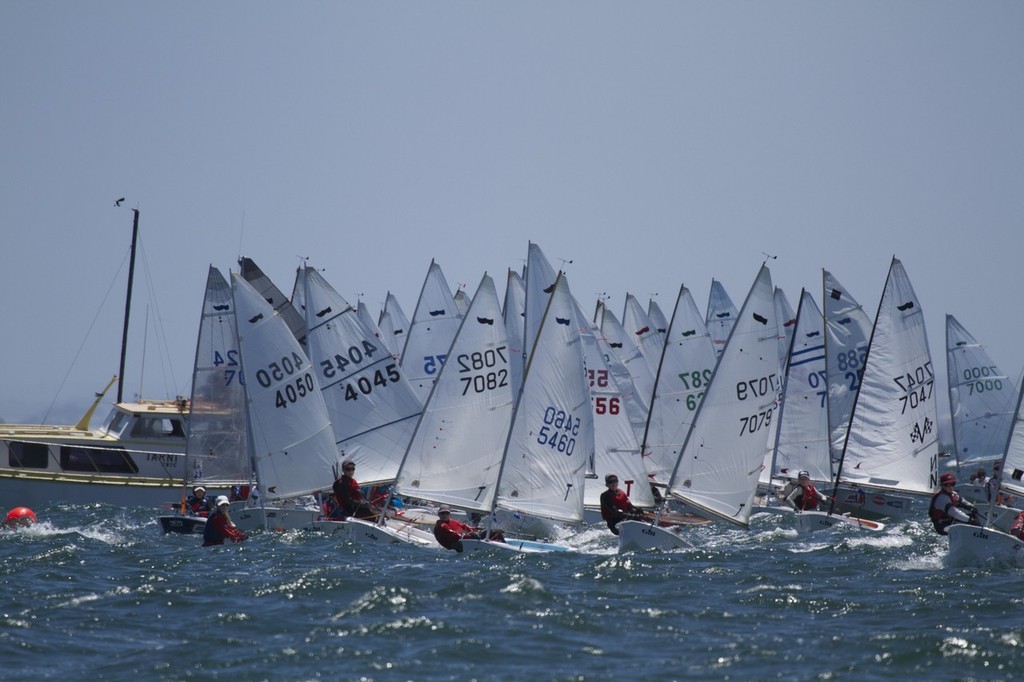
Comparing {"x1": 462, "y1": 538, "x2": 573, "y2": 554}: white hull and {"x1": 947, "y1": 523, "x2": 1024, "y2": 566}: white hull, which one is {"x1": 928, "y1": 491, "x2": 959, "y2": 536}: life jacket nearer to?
{"x1": 947, "y1": 523, "x2": 1024, "y2": 566}: white hull

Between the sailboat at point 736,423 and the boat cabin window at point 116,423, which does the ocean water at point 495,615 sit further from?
the boat cabin window at point 116,423

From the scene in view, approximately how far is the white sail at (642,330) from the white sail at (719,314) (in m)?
2.70

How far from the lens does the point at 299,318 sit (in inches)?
1268

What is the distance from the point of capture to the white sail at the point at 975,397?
139ft

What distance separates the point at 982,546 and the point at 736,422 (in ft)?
18.5

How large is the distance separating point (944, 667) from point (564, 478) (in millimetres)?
9728

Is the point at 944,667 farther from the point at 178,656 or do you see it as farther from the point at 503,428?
the point at 503,428

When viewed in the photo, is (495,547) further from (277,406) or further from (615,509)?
(277,406)

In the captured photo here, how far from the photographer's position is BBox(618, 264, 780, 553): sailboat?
2375 centimetres

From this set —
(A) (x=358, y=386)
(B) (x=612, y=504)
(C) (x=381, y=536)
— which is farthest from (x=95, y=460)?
(B) (x=612, y=504)

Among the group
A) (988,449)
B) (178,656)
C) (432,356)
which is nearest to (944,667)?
(178,656)

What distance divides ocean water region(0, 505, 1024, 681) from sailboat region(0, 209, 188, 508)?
11.1m

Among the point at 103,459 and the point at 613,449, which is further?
the point at 103,459

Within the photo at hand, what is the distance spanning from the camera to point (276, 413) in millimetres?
25578
